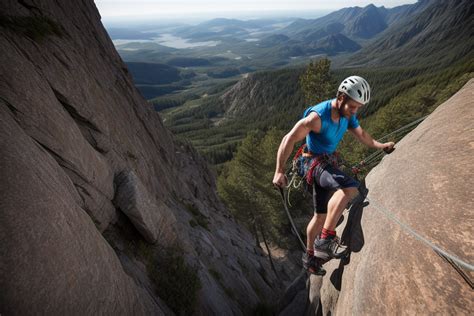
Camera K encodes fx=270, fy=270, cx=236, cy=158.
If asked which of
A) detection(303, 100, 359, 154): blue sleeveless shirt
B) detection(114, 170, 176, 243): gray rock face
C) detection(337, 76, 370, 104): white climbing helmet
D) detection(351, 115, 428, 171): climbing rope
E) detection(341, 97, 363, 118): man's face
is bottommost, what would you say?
detection(114, 170, 176, 243): gray rock face

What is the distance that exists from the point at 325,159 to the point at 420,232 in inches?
115

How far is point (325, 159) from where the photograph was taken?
749cm

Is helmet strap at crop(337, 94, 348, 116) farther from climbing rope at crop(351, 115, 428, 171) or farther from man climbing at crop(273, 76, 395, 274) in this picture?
climbing rope at crop(351, 115, 428, 171)

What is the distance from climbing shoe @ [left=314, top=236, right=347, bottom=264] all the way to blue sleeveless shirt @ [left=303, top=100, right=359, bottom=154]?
7.82ft

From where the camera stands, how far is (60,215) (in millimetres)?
5406


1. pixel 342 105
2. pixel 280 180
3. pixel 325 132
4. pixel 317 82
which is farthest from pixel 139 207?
pixel 317 82

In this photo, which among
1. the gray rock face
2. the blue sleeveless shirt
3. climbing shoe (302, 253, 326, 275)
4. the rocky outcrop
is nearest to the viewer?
the rocky outcrop

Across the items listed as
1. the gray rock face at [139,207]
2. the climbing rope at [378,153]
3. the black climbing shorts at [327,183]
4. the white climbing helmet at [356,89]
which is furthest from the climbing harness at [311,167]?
the gray rock face at [139,207]

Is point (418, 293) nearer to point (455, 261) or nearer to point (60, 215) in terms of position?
point (455, 261)

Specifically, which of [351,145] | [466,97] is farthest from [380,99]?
[466,97]

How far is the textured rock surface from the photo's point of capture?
4.45 meters

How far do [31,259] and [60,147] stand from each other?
4.00 meters

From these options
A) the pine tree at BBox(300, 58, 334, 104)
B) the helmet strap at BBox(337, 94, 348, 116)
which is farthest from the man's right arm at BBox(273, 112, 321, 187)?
the pine tree at BBox(300, 58, 334, 104)

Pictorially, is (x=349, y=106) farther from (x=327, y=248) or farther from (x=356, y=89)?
(x=327, y=248)
